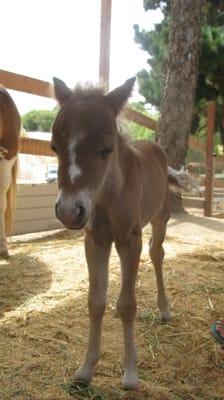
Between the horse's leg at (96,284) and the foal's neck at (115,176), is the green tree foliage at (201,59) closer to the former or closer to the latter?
the foal's neck at (115,176)

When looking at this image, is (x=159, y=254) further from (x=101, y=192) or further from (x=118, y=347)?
(x=101, y=192)

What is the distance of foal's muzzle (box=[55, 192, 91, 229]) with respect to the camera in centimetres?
155

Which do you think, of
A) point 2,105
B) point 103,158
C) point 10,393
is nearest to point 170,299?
point 10,393

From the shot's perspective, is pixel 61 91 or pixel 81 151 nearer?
pixel 81 151

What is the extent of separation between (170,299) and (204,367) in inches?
37.4

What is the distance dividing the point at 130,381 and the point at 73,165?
3.37ft

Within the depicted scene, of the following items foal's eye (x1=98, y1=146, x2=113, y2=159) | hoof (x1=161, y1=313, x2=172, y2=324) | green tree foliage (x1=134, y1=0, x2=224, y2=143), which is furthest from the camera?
green tree foliage (x1=134, y1=0, x2=224, y2=143)

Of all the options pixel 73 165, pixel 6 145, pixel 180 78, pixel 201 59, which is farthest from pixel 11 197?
pixel 201 59

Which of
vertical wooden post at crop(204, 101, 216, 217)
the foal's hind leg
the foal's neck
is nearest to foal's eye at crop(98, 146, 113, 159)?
the foal's neck

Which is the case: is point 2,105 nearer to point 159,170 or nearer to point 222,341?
point 159,170

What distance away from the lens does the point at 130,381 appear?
78.4 inches

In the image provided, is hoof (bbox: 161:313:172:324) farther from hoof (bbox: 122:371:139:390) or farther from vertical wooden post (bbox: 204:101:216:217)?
vertical wooden post (bbox: 204:101:216:217)

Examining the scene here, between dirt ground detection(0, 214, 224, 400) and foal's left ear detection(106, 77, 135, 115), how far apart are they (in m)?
1.23

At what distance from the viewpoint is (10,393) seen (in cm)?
189
